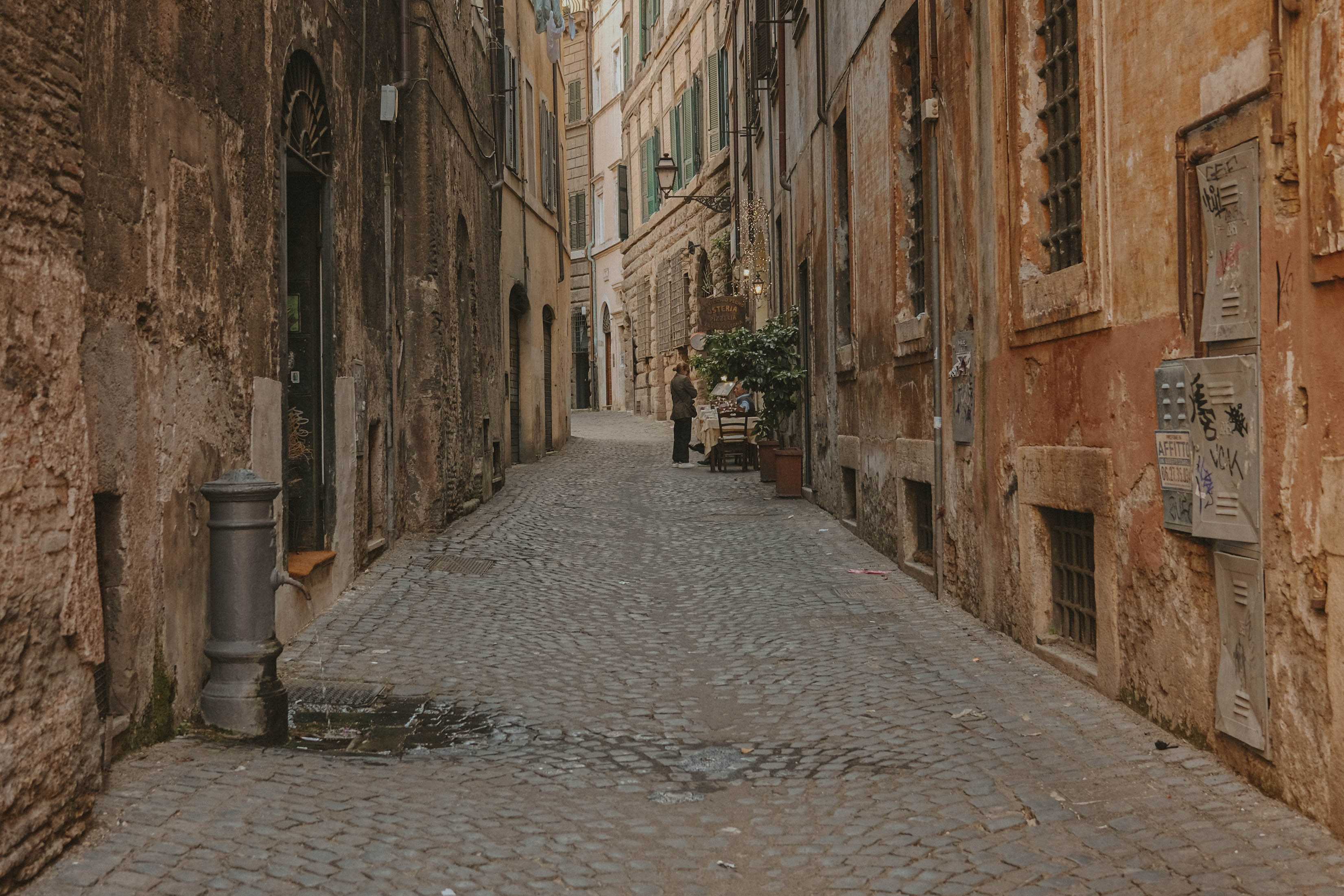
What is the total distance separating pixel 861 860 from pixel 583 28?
37371mm

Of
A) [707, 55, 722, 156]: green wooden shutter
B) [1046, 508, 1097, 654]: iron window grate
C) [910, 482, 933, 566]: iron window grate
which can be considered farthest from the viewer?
[707, 55, 722, 156]: green wooden shutter

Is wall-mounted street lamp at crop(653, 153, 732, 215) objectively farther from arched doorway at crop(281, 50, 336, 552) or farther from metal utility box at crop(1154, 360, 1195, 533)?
metal utility box at crop(1154, 360, 1195, 533)

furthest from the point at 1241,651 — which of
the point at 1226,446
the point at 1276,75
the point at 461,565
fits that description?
the point at 461,565

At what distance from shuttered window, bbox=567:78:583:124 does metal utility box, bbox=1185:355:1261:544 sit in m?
35.2

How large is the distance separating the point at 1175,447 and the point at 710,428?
15.2 m

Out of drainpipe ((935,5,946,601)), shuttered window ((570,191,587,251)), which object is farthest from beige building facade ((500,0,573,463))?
shuttered window ((570,191,587,251))

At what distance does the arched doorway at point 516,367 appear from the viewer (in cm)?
1977

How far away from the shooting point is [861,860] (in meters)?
3.91

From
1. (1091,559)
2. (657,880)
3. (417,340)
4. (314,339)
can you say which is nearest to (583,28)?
(417,340)

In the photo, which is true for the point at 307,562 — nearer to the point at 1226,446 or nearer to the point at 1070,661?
the point at 1070,661

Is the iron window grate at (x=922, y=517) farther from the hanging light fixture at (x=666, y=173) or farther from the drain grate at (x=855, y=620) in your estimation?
the hanging light fixture at (x=666, y=173)

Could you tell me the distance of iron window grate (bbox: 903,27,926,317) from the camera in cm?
988

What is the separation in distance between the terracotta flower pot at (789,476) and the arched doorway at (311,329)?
772 centimetres

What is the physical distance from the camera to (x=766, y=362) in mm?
15703
